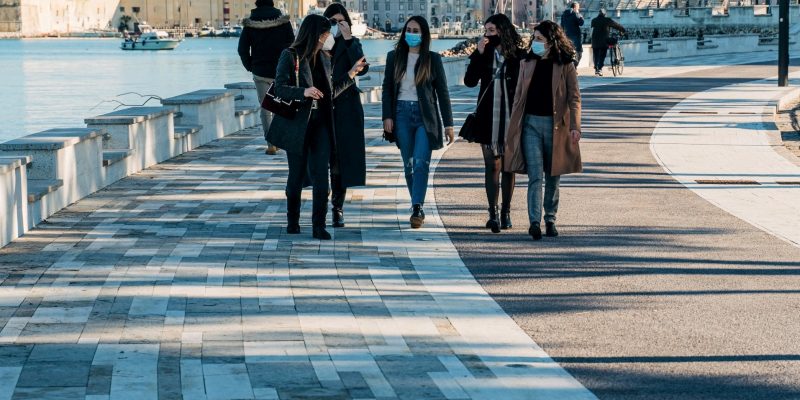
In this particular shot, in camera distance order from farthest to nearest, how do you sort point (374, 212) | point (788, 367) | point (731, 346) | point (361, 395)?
point (374, 212), point (731, 346), point (788, 367), point (361, 395)

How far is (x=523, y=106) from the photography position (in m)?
11.0

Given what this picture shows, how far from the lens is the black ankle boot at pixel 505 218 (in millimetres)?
11375

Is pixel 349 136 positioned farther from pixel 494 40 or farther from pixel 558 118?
pixel 558 118

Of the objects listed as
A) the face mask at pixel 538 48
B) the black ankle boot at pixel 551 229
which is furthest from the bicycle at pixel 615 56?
the face mask at pixel 538 48

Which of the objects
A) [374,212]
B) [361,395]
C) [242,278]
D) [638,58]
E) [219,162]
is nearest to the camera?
[361,395]

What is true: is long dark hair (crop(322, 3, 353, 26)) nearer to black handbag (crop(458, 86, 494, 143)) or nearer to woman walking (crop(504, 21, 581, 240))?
black handbag (crop(458, 86, 494, 143))

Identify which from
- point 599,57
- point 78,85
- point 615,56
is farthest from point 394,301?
point 78,85

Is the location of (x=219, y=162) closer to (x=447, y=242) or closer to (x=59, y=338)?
(x=447, y=242)

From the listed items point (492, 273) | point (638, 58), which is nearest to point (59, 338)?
point (492, 273)

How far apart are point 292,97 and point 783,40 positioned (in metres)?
21.2

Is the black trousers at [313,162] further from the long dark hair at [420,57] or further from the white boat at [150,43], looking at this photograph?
the white boat at [150,43]

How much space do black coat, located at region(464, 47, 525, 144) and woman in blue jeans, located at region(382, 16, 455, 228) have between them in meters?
0.23

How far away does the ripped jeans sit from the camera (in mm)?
11398

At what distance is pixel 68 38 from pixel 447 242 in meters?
191
